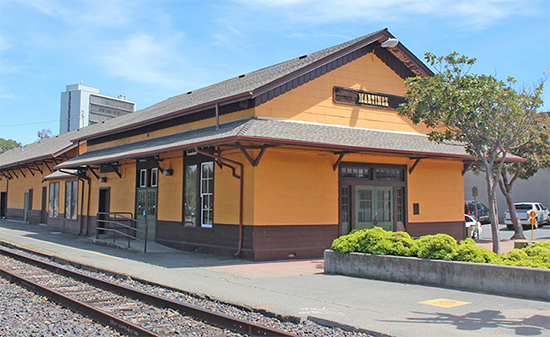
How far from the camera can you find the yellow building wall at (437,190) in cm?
1786

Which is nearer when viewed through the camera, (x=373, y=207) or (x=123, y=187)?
(x=373, y=207)

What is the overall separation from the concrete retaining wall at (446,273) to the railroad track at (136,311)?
474 cm

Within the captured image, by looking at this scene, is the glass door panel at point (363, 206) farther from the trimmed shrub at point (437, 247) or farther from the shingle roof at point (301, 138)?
the trimmed shrub at point (437, 247)

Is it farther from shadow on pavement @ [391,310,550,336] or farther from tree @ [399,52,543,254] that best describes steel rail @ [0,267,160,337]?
tree @ [399,52,543,254]

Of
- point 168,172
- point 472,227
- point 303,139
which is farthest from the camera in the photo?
point 472,227

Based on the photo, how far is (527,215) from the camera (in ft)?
97.4

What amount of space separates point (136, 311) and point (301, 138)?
23.0 feet

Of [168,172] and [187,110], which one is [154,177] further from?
[187,110]

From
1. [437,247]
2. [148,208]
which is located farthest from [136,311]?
[148,208]

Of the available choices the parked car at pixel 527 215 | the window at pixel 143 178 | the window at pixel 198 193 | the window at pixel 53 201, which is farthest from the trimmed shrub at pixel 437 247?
the window at pixel 53 201

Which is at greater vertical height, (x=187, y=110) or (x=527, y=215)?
(x=187, y=110)

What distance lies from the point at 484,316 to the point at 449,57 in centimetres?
607

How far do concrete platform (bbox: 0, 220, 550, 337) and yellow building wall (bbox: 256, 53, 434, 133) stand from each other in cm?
457

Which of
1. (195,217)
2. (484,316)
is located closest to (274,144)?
(195,217)
